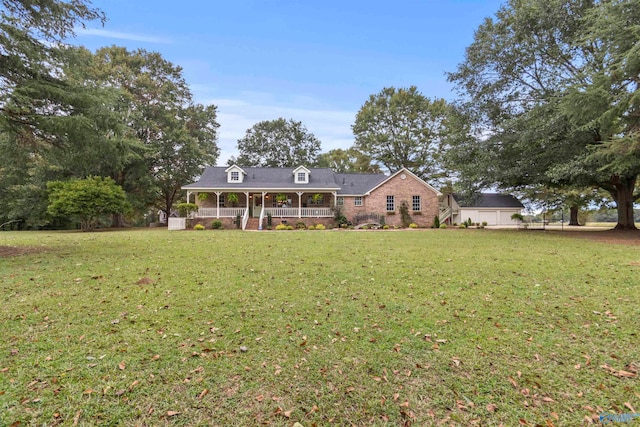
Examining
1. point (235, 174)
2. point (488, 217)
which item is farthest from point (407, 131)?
point (235, 174)

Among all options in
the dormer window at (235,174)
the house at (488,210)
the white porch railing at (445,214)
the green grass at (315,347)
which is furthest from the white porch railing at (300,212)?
the green grass at (315,347)

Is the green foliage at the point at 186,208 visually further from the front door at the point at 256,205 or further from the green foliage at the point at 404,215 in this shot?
the green foliage at the point at 404,215

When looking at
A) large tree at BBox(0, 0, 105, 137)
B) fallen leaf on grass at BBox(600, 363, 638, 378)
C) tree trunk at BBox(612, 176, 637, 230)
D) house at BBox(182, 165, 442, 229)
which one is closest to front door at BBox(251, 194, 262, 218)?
house at BBox(182, 165, 442, 229)

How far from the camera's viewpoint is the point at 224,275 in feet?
21.4

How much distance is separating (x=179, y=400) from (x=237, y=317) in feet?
5.59

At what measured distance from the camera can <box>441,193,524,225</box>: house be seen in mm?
29844

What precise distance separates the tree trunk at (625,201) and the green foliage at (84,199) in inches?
1255

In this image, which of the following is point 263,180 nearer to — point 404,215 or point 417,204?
point 404,215

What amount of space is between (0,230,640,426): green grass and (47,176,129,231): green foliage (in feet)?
50.4

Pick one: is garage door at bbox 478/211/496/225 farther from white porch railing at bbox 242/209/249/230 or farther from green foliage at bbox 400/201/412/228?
white porch railing at bbox 242/209/249/230

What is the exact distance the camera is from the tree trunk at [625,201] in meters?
16.8

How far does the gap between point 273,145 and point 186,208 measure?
837 inches

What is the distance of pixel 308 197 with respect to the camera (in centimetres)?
2639

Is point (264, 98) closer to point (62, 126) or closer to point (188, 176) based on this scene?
point (188, 176)
